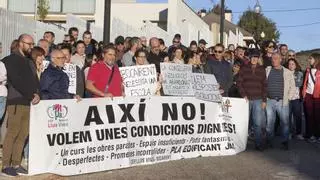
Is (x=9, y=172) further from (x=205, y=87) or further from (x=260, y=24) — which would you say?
(x=260, y=24)

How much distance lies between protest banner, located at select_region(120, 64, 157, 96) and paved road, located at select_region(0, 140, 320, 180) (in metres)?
1.29

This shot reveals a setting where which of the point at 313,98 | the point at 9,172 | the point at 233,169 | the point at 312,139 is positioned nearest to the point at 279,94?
the point at 313,98

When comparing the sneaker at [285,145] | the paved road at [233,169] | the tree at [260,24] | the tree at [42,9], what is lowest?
the paved road at [233,169]

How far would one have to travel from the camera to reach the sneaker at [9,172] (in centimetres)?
981

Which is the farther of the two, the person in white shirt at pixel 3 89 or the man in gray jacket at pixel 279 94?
the man in gray jacket at pixel 279 94

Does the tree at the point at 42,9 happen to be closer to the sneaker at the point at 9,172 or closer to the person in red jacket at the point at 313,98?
the person in red jacket at the point at 313,98

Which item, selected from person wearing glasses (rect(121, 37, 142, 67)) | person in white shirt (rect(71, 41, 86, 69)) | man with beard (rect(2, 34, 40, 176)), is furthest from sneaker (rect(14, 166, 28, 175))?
person wearing glasses (rect(121, 37, 142, 67))

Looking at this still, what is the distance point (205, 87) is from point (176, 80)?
69 cm

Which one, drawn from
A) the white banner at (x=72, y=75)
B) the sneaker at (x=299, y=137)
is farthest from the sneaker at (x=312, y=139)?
the white banner at (x=72, y=75)

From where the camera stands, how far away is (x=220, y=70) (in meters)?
13.9

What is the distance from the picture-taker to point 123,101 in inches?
432

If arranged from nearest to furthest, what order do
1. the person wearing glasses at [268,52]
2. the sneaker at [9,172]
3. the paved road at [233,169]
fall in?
the sneaker at [9,172], the paved road at [233,169], the person wearing glasses at [268,52]

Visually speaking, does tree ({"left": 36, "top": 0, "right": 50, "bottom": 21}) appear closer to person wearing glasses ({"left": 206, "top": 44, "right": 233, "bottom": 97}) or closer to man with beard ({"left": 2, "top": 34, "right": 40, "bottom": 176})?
person wearing glasses ({"left": 206, "top": 44, "right": 233, "bottom": 97})

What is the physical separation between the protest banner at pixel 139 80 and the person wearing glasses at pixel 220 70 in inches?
81.6
